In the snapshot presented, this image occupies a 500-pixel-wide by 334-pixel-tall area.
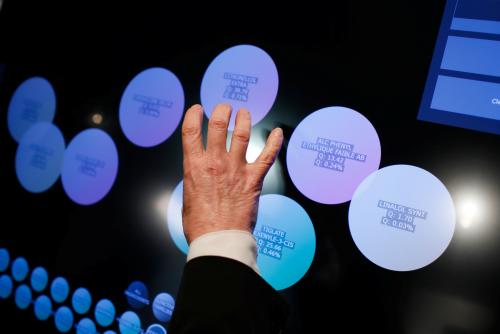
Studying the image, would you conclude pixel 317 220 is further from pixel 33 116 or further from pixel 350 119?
pixel 33 116

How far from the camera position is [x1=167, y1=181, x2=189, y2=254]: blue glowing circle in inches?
39.8

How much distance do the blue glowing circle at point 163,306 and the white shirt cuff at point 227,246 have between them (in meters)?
0.35

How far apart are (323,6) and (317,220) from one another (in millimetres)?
452

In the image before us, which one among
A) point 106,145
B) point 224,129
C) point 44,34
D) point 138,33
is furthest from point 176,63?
point 44,34

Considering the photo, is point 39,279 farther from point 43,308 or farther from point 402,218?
point 402,218

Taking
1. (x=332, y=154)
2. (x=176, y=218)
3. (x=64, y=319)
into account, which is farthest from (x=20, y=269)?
(x=332, y=154)

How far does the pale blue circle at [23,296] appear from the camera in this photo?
1.22 m

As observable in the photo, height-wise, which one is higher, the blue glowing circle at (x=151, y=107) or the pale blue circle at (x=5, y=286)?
the blue glowing circle at (x=151, y=107)

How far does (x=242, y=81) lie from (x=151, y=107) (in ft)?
0.83

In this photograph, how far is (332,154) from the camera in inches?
34.6

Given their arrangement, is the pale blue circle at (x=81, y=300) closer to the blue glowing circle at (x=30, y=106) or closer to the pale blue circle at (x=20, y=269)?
the pale blue circle at (x=20, y=269)

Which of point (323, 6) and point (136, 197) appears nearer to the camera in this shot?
point (323, 6)

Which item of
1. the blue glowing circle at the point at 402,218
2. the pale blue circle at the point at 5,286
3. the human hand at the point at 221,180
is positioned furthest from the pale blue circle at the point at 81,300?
the blue glowing circle at the point at 402,218

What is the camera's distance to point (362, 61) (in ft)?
2.92
